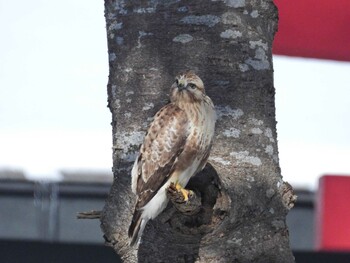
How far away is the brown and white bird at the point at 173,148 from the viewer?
2.79m

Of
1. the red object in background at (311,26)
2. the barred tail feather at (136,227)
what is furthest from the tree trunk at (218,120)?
the red object in background at (311,26)

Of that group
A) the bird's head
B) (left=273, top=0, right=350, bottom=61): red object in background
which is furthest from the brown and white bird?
(left=273, top=0, right=350, bottom=61): red object in background

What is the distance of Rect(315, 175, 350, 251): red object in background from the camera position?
690cm

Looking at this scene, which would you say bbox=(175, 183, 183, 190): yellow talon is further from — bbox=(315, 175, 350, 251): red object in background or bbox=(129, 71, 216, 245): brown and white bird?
bbox=(315, 175, 350, 251): red object in background

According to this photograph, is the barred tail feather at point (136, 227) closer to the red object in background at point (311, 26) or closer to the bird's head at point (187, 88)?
the bird's head at point (187, 88)

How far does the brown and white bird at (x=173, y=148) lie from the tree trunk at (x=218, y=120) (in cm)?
3

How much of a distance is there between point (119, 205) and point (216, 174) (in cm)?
28

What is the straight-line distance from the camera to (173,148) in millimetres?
2980

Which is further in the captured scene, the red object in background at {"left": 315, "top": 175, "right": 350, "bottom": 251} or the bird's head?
the red object in background at {"left": 315, "top": 175, "right": 350, "bottom": 251}

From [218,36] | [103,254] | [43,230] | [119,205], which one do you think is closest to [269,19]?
[218,36]

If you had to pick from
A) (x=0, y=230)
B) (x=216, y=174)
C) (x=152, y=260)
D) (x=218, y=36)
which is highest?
(x=218, y=36)

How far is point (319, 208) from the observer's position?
6.87 meters

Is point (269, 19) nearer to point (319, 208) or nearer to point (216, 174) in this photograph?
point (216, 174)

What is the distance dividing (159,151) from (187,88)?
202mm
